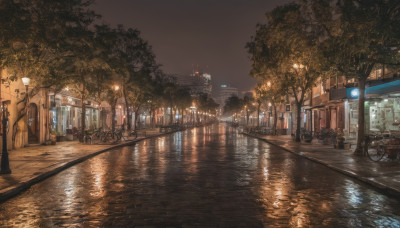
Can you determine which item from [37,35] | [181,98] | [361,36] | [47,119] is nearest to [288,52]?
[361,36]

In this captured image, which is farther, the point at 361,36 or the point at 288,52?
the point at 288,52

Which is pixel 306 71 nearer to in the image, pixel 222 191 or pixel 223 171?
pixel 223 171

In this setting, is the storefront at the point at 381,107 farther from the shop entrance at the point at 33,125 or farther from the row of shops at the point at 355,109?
the shop entrance at the point at 33,125

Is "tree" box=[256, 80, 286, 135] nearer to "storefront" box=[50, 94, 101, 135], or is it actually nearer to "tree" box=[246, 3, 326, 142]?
"tree" box=[246, 3, 326, 142]

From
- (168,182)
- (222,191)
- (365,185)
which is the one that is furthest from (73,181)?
(365,185)

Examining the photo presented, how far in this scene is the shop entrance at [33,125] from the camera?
28672mm

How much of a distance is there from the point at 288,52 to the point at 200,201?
2134 centimetres

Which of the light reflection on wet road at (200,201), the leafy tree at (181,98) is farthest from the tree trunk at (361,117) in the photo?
the leafy tree at (181,98)

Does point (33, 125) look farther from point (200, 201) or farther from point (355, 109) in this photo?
point (355, 109)

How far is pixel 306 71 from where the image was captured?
30156mm

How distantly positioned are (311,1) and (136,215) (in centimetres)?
1812

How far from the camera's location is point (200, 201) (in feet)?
29.3

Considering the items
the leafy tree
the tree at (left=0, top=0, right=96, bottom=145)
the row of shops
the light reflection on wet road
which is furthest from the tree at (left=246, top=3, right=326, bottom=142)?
the leafy tree

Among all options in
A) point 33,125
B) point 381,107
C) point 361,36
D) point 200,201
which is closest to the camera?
point 200,201
